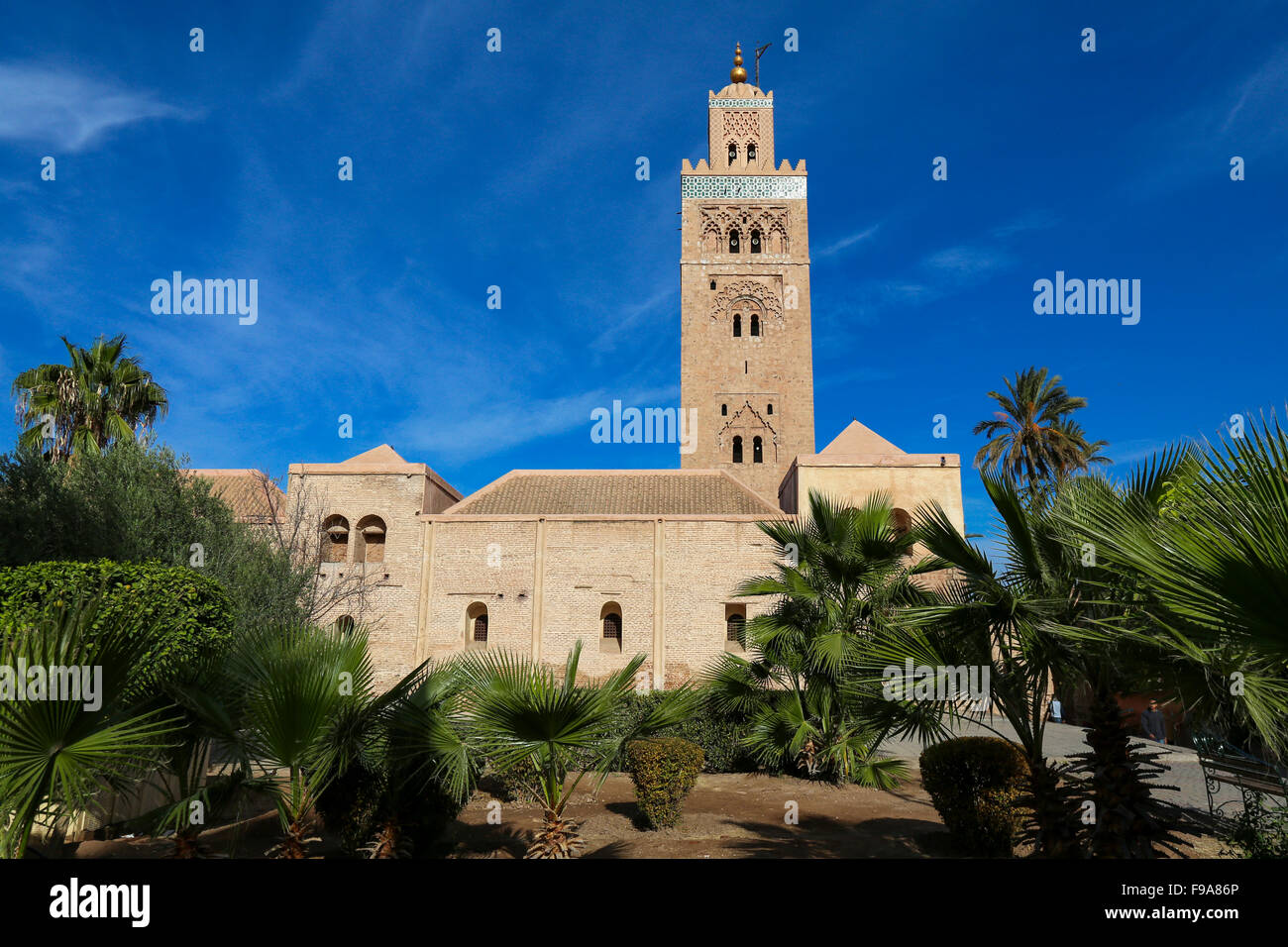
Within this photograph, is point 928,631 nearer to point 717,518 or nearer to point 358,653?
point 358,653

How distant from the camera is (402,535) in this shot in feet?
72.1

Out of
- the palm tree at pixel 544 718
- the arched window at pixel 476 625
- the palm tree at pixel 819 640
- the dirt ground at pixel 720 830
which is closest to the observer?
the palm tree at pixel 544 718

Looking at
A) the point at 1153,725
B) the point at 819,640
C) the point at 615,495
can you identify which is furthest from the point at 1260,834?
the point at 615,495

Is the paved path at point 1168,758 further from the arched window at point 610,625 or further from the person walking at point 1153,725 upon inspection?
the arched window at point 610,625

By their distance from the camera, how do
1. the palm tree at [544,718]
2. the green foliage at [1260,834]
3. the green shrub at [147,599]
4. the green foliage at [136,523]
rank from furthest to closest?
the green foliage at [136,523] < the green shrub at [147,599] < the green foliage at [1260,834] < the palm tree at [544,718]

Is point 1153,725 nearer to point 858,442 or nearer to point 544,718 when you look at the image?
point 858,442

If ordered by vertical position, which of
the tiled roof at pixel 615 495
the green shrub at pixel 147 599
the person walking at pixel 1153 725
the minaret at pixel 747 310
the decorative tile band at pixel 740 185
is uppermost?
the decorative tile band at pixel 740 185

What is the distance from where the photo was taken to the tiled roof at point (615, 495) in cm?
2245

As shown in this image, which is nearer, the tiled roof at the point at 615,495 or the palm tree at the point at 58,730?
the palm tree at the point at 58,730

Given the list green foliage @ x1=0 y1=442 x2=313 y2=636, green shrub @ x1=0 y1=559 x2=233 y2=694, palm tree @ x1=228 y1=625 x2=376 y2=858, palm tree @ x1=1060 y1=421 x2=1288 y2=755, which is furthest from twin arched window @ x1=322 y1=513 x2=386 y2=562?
palm tree @ x1=1060 y1=421 x2=1288 y2=755

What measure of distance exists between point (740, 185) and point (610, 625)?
25.3 m

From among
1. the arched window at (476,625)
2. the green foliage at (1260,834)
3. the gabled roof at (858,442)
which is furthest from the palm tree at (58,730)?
the gabled roof at (858,442)

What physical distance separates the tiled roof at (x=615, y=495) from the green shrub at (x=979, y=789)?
13.7 meters

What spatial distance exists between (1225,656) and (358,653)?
19.3 feet
